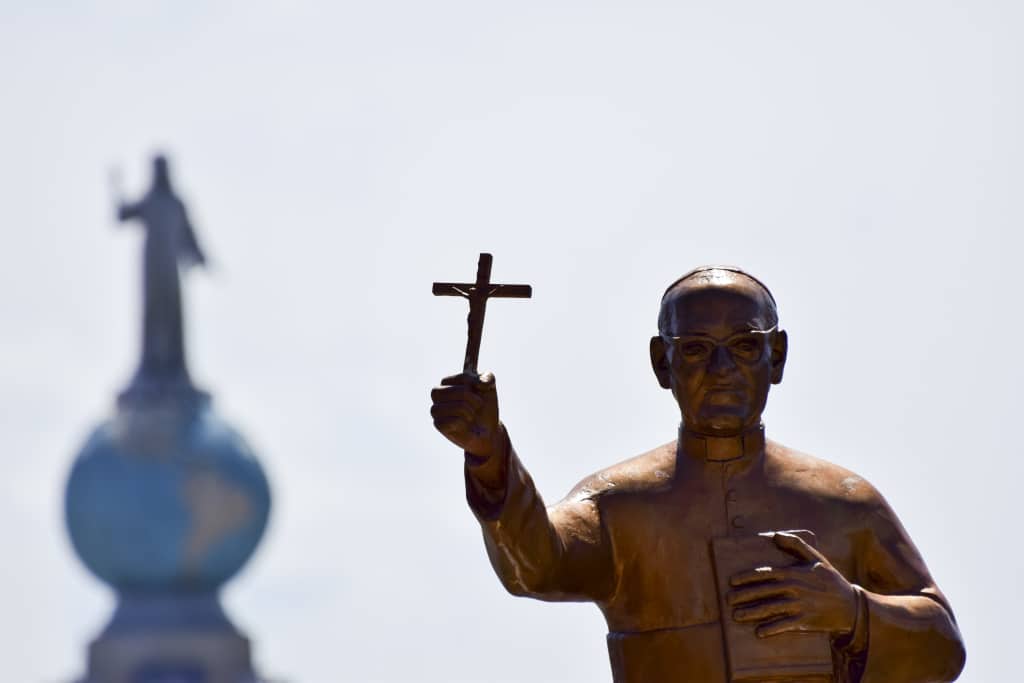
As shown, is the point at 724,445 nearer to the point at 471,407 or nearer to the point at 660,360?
the point at 660,360

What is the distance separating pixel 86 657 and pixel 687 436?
2900 inches

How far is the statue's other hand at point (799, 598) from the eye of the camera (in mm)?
16141

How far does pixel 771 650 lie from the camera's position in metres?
16.2

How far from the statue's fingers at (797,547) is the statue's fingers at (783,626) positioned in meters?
0.25

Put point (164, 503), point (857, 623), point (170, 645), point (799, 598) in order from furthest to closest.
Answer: point (164, 503) → point (170, 645) → point (857, 623) → point (799, 598)

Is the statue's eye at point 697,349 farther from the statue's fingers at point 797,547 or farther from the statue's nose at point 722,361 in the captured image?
the statue's fingers at point 797,547

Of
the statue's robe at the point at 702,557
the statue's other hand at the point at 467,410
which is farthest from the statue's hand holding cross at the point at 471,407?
the statue's robe at the point at 702,557

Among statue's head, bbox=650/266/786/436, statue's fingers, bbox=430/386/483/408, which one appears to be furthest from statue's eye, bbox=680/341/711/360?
statue's fingers, bbox=430/386/483/408

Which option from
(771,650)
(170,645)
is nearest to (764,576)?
(771,650)

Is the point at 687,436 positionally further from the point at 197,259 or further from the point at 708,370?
the point at 197,259

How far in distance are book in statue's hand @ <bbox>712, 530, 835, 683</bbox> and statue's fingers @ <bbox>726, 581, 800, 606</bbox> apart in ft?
0.23

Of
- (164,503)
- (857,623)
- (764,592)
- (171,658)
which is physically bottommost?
(171,658)

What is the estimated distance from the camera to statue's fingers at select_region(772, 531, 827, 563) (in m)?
16.2

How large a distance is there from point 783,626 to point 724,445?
922 millimetres
